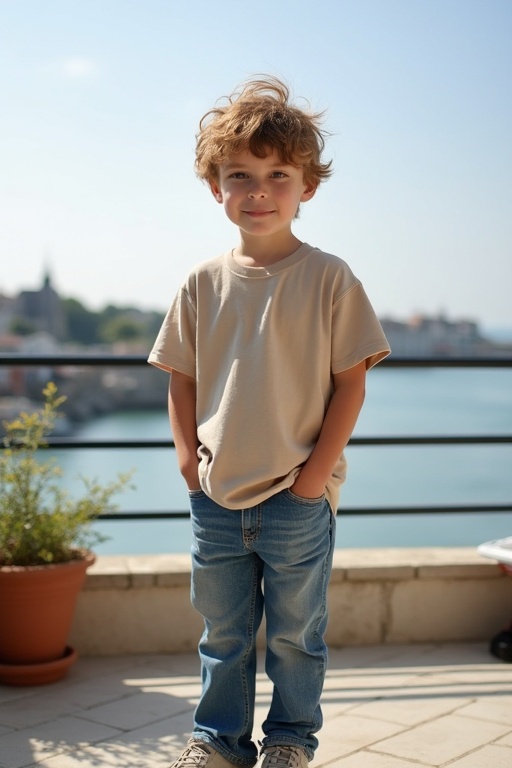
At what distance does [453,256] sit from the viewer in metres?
52.1

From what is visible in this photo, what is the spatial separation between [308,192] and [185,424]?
54 cm

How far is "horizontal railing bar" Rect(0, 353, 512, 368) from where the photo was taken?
127 inches

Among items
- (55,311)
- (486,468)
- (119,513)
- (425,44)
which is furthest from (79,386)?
(119,513)

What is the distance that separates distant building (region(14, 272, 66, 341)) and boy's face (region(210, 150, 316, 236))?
46630 millimetres

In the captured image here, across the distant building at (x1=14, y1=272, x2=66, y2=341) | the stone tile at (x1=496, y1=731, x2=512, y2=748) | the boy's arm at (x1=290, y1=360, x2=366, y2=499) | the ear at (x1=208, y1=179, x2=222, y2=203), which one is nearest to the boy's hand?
the boy's arm at (x1=290, y1=360, x2=366, y2=499)

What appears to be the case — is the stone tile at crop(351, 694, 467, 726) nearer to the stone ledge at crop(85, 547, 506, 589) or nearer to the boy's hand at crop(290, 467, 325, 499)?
the stone ledge at crop(85, 547, 506, 589)

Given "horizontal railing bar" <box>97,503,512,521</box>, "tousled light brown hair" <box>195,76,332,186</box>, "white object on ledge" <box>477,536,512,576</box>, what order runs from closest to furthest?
"tousled light brown hair" <box>195,76,332,186</box>, "white object on ledge" <box>477,536,512,576</box>, "horizontal railing bar" <box>97,503,512,521</box>

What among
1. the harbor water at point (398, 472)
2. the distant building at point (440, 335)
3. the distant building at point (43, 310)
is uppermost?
the distant building at point (43, 310)

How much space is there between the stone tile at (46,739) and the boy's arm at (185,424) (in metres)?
0.77

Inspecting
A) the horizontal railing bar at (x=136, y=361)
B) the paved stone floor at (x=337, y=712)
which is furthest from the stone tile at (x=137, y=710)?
the horizontal railing bar at (x=136, y=361)

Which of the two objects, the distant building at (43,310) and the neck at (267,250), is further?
the distant building at (43,310)

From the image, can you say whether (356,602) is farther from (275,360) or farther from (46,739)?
(275,360)

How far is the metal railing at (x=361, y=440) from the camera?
3248 millimetres

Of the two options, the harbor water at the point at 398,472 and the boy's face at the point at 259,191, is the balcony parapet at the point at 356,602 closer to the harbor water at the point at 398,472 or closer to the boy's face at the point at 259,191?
the boy's face at the point at 259,191
